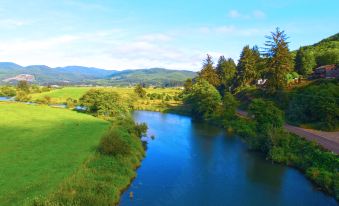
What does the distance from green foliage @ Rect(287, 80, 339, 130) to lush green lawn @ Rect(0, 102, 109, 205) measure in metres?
39.1

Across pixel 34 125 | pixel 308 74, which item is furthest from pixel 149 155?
pixel 308 74

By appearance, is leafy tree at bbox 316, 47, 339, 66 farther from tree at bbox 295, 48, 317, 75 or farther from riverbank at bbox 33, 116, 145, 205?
riverbank at bbox 33, 116, 145, 205

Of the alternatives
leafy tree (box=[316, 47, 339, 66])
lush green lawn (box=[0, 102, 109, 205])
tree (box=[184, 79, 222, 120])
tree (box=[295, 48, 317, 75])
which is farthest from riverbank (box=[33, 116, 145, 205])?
leafy tree (box=[316, 47, 339, 66])

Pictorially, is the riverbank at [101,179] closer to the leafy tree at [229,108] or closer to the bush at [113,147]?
the bush at [113,147]

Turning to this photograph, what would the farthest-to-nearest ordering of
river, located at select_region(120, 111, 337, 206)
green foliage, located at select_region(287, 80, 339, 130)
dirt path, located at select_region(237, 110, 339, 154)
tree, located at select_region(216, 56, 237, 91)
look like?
tree, located at select_region(216, 56, 237, 91), green foliage, located at select_region(287, 80, 339, 130), dirt path, located at select_region(237, 110, 339, 154), river, located at select_region(120, 111, 337, 206)

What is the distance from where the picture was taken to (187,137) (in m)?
65.8

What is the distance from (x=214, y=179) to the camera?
3903 cm

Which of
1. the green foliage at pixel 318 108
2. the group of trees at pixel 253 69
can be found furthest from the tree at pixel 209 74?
the green foliage at pixel 318 108

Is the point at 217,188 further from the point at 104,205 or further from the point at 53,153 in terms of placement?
the point at 53,153

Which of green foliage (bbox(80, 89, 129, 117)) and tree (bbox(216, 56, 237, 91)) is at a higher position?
tree (bbox(216, 56, 237, 91))

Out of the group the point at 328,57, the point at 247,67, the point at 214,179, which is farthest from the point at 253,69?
the point at 214,179

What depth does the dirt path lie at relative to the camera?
4428 centimetres

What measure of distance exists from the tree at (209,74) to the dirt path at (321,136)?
5975cm

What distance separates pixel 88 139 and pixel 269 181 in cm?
2748
